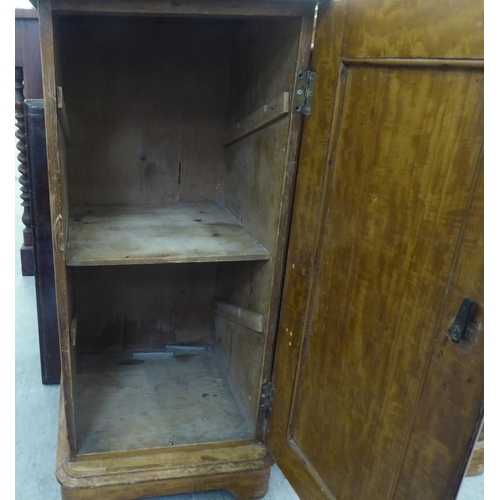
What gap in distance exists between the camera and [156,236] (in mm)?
1286

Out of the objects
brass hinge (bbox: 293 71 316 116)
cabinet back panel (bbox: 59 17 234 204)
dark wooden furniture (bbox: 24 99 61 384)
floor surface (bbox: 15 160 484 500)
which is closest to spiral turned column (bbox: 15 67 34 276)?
dark wooden furniture (bbox: 24 99 61 384)

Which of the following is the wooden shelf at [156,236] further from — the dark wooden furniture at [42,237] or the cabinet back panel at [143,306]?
the cabinet back panel at [143,306]

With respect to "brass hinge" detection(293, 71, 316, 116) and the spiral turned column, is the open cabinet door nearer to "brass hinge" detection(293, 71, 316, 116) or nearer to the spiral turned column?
"brass hinge" detection(293, 71, 316, 116)

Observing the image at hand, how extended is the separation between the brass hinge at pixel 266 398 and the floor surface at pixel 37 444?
0.34m

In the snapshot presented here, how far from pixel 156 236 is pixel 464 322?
88 cm

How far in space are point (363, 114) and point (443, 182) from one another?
0.22 m

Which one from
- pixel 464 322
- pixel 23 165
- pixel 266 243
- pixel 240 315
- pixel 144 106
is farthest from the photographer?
pixel 23 165

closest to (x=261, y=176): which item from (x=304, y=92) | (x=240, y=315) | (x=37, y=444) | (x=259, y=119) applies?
(x=259, y=119)

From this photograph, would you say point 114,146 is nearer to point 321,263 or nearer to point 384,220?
point 321,263

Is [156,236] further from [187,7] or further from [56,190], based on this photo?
[187,7]

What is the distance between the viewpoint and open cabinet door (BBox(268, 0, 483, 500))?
66 cm

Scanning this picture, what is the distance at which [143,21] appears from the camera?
143 cm

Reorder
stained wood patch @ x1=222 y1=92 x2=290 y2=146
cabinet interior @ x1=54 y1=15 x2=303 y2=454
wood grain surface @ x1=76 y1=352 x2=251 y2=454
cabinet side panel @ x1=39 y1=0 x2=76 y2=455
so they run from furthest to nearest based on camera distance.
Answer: wood grain surface @ x1=76 y1=352 x2=251 y2=454, cabinet interior @ x1=54 y1=15 x2=303 y2=454, stained wood patch @ x1=222 y1=92 x2=290 y2=146, cabinet side panel @ x1=39 y1=0 x2=76 y2=455

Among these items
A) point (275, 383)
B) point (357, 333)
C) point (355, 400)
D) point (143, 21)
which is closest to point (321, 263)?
point (357, 333)
